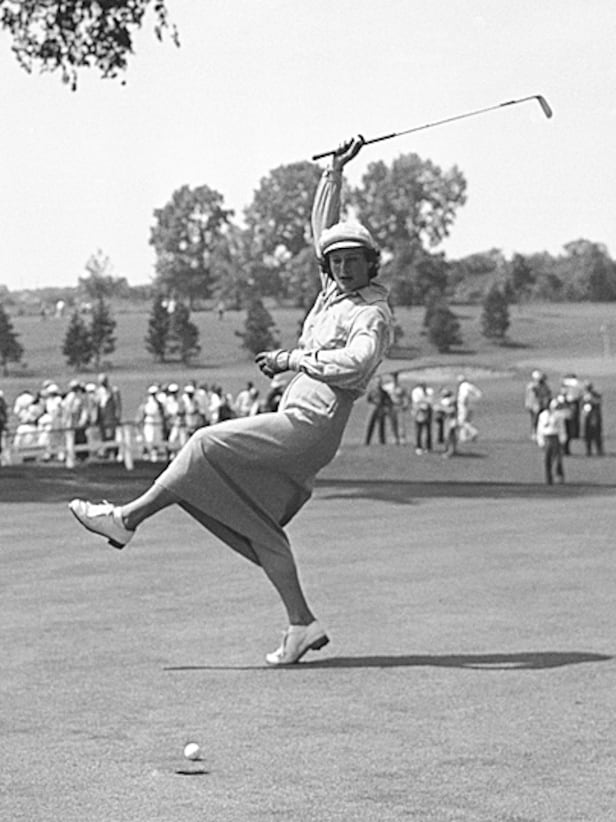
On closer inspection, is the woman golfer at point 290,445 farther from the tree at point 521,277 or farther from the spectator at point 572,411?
the tree at point 521,277

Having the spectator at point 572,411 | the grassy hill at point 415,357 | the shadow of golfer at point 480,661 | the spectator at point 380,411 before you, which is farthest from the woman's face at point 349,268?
the grassy hill at point 415,357

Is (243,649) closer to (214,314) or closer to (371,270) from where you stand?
(371,270)

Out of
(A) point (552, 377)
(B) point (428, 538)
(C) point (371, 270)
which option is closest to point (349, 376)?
(C) point (371, 270)

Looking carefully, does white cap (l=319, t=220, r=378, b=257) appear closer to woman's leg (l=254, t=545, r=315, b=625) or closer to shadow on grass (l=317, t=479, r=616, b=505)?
woman's leg (l=254, t=545, r=315, b=625)

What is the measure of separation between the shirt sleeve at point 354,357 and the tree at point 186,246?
146 meters

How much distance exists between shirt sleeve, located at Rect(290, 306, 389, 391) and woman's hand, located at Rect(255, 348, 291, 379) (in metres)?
0.04

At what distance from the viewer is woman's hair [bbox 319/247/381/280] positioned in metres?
9.16

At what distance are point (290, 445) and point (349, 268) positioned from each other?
0.88 meters

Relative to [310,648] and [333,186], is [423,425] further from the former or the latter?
[310,648]

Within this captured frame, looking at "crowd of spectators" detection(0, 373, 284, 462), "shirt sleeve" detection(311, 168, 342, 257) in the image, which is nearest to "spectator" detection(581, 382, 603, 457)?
"crowd of spectators" detection(0, 373, 284, 462)

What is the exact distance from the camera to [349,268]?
915 cm

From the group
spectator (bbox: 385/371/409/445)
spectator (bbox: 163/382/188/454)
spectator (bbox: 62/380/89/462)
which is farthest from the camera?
spectator (bbox: 385/371/409/445)

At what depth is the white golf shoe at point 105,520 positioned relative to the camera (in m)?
9.25

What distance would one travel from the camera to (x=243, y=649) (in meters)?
9.60
